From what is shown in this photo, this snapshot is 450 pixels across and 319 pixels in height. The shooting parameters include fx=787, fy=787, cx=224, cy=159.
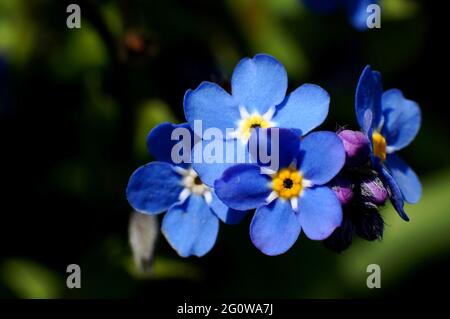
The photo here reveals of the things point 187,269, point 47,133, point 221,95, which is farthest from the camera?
point 47,133

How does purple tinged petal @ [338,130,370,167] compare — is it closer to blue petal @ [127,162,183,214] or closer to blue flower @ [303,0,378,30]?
blue petal @ [127,162,183,214]

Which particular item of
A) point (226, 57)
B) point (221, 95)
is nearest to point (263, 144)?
point (221, 95)

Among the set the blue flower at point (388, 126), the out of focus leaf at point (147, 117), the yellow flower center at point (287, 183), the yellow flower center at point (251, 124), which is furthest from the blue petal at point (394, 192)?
the out of focus leaf at point (147, 117)

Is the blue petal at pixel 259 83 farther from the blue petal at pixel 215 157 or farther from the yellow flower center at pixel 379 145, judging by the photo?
the yellow flower center at pixel 379 145

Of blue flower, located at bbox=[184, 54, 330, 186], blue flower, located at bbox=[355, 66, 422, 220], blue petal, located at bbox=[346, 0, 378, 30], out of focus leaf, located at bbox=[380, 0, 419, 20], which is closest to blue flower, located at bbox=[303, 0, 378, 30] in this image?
blue petal, located at bbox=[346, 0, 378, 30]

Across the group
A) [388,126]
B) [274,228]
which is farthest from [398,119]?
[274,228]

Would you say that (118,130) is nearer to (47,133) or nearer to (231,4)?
(47,133)
